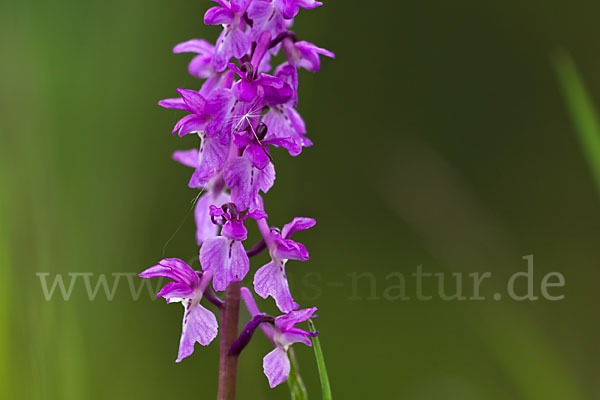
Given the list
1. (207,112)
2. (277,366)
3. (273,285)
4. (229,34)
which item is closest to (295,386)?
(277,366)

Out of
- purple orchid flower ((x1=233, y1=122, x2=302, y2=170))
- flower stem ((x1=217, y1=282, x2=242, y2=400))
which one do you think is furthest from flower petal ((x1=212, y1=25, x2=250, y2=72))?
flower stem ((x1=217, y1=282, x2=242, y2=400))

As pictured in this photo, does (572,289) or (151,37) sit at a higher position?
(151,37)

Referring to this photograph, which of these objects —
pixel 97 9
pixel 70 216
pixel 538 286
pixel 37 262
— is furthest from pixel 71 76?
pixel 538 286

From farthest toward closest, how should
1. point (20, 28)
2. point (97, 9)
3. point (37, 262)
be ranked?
point (97, 9), point (20, 28), point (37, 262)

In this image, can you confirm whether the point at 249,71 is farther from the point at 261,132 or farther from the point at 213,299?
the point at 213,299

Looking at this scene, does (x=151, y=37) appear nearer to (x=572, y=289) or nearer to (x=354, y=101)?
(x=354, y=101)

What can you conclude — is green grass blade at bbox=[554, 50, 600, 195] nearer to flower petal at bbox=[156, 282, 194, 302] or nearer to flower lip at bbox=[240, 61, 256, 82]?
flower lip at bbox=[240, 61, 256, 82]

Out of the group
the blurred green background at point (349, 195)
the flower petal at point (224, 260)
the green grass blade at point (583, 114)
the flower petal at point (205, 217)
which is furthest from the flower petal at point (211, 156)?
the green grass blade at point (583, 114)
